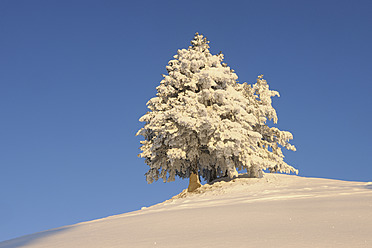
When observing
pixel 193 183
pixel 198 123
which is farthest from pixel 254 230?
pixel 193 183

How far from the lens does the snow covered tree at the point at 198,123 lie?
19562 millimetres

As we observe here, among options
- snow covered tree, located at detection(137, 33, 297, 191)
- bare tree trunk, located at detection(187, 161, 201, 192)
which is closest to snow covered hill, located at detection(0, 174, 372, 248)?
snow covered tree, located at detection(137, 33, 297, 191)

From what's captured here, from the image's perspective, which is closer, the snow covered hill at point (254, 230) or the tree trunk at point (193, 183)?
the snow covered hill at point (254, 230)

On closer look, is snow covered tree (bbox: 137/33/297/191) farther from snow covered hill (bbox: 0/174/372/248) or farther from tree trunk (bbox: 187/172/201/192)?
snow covered hill (bbox: 0/174/372/248)

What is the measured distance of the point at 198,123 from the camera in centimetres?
1919

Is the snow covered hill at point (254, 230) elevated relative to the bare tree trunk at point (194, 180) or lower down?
lower down

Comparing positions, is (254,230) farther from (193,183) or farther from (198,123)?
(193,183)

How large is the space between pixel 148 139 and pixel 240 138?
20.9ft

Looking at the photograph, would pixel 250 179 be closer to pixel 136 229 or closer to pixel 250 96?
pixel 250 96

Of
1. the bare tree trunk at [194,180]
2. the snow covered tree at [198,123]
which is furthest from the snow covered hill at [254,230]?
the bare tree trunk at [194,180]

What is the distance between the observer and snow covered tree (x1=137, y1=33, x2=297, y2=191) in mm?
19562

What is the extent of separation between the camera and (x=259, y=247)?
11.9 feet

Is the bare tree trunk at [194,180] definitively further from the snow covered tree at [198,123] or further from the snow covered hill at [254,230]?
the snow covered hill at [254,230]

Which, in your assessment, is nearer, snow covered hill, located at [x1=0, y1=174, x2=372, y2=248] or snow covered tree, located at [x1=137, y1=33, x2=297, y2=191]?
snow covered hill, located at [x1=0, y1=174, x2=372, y2=248]
